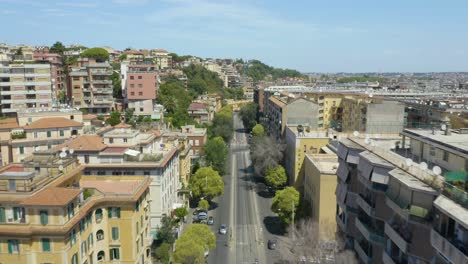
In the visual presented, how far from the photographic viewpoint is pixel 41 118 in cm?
5369

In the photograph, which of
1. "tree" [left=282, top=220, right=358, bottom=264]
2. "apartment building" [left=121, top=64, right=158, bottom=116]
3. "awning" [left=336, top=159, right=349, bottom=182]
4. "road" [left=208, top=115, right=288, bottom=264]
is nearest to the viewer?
"awning" [left=336, top=159, right=349, bottom=182]

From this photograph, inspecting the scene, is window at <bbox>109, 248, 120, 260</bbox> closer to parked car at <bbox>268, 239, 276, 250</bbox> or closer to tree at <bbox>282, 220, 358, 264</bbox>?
tree at <bbox>282, 220, 358, 264</bbox>

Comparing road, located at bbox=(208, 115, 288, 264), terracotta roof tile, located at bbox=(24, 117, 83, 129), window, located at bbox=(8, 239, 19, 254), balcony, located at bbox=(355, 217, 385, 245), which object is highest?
terracotta roof tile, located at bbox=(24, 117, 83, 129)

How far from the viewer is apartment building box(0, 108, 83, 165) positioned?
4766 centimetres

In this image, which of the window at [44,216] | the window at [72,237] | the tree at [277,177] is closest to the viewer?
the window at [44,216]

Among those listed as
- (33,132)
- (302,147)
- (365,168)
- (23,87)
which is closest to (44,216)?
(365,168)

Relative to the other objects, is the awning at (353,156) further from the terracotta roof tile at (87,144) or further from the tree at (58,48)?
the tree at (58,48)

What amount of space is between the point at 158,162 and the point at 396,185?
2391 centimetres

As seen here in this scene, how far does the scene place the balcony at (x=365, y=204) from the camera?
23.5 m

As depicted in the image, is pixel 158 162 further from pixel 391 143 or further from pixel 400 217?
pixel 400 217

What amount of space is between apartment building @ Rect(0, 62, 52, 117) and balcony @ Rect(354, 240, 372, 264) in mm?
61298

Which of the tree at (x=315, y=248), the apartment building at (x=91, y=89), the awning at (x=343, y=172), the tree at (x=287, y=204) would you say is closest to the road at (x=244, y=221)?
the tree at (x=287, y=204)

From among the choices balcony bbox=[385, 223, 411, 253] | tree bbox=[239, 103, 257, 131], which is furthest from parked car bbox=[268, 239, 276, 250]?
tree bbox=[239, 103, 257, 131]

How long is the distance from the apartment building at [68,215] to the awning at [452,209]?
18.9 m
